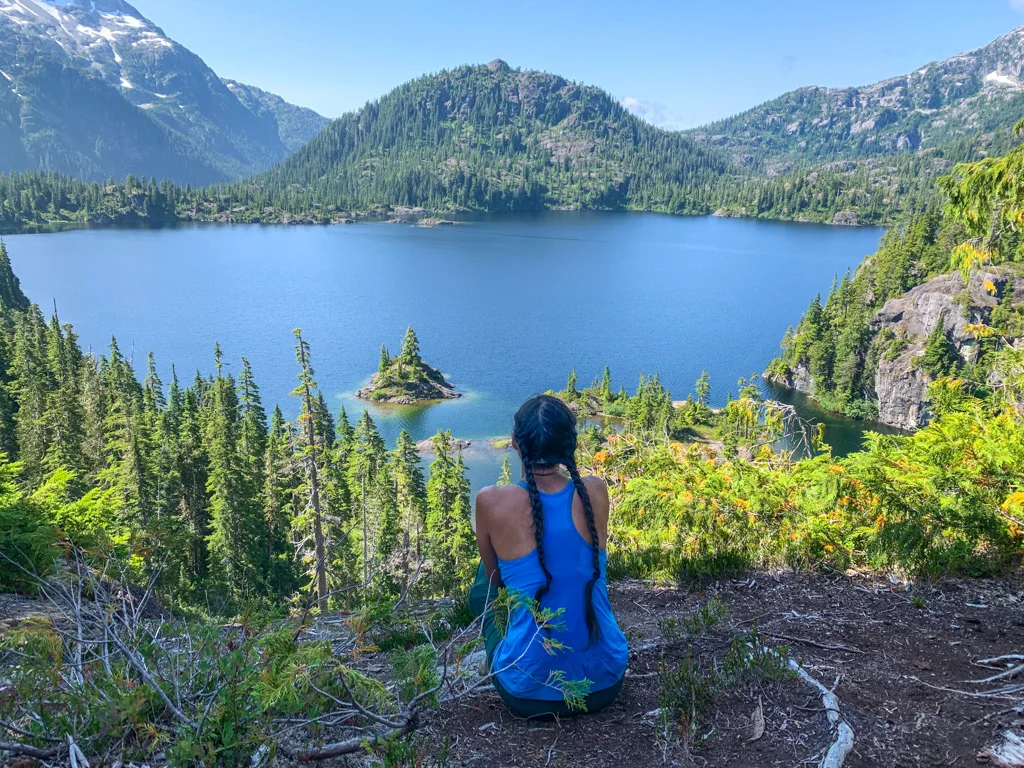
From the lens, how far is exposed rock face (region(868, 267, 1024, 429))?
186 ft

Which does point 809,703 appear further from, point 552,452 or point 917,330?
point 917,330

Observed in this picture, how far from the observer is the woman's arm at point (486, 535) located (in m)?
3.13

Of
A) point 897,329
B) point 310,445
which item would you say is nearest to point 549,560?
point 310,445

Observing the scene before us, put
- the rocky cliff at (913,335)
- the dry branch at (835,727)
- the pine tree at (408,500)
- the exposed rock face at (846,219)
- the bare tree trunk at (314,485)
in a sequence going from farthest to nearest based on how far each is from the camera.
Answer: the exposed rock face at (846,219)
the rocky cliff at (913,335)
the pine tree at (408,500)
the bare tree trunk at (314,485)
the dry branch at (835,727)

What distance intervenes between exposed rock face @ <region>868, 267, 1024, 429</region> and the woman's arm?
2506 inches

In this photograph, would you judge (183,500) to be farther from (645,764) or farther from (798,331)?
(798,331)

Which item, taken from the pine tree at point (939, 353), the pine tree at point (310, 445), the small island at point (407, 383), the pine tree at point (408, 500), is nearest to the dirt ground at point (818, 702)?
the pine tree at point (310, 445)

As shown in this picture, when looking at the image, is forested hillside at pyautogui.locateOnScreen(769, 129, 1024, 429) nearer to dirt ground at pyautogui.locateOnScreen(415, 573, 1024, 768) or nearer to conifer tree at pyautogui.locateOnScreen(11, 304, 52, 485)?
dirt ground at pyautogui.locateOnScreen(415, 573, 1024, 768)

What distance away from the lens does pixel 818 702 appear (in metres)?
3.41

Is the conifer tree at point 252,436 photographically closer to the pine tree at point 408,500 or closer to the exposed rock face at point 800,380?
the pine tree at point 408,500

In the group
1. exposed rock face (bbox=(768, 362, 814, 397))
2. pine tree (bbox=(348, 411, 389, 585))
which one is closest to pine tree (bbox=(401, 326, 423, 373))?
pine tree (bbox=(348, 411, 389, 585))

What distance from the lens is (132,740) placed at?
9.05 feet

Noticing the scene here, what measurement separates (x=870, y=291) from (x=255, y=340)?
247 feet

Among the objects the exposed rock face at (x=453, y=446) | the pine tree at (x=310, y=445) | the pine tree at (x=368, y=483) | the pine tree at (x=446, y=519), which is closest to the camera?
the pine tree at (x=310, y=445)
